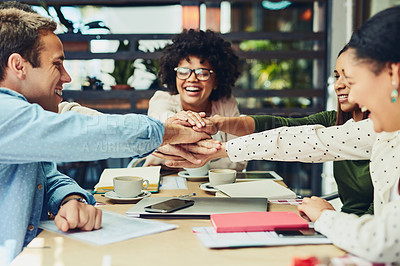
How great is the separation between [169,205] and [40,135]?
0.49 metres

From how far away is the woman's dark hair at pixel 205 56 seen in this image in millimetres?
2957

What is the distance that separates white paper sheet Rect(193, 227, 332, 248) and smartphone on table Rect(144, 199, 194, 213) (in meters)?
0.22

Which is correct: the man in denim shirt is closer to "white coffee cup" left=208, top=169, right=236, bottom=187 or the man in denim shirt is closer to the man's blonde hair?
the man's blonde hair

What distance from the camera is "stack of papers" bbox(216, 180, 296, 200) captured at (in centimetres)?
163

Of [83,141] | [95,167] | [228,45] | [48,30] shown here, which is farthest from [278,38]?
[83,141]

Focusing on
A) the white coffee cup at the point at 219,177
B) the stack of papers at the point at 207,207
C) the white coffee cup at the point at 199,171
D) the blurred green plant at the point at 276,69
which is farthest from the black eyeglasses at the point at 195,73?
the blurred green plant at the point at 276,69

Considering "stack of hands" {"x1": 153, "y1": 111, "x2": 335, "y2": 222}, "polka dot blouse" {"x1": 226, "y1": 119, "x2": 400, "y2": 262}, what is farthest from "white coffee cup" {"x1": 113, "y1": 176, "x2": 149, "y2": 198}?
"polka dot blouse" {"x1": 226, "y1": 119, "x2": 400, "y2": 262}

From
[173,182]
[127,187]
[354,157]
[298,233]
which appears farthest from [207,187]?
[298,233]

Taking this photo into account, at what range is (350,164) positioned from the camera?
75.9 inches

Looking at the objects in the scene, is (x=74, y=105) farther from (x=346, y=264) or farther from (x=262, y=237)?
(x=346, y=264)

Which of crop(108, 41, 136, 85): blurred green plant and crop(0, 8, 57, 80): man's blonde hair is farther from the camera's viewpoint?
crop(108, 41, 136, 85): blurred green plant

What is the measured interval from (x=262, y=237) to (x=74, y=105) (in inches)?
63.7

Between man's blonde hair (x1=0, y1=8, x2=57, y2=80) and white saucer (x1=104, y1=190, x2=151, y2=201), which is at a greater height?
man's blonde hair (x1=0, y1=8, x2=57, y2=80)

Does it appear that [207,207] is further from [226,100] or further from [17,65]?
[226,100]
